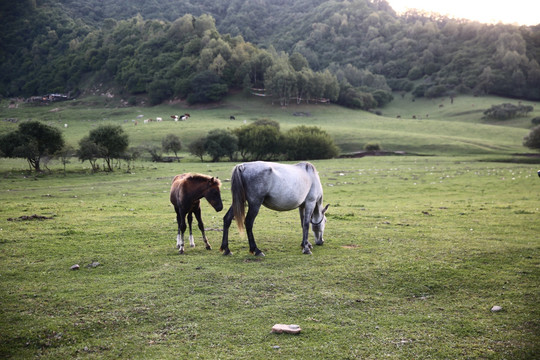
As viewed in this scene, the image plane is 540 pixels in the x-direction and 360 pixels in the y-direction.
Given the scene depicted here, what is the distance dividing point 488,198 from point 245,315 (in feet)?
74.8

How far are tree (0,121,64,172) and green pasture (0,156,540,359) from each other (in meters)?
27.4

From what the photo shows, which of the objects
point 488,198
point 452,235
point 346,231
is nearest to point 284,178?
point 346,231

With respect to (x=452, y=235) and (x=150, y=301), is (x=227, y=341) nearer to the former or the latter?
(x=150, y=301)

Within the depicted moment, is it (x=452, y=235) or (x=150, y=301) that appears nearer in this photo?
(x=150, y=301)

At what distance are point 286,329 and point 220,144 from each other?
4975 centimetres

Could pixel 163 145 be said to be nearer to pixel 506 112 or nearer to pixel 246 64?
pixel 246 64

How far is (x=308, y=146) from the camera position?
58094mm

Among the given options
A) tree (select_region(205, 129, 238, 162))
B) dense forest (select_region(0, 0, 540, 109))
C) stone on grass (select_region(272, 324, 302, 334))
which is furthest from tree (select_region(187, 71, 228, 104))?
stone on grass (select_region(272, 324, 302, 334))

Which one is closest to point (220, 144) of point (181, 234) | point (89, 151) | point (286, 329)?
point (89, 151)

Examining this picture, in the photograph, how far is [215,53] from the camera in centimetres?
12738

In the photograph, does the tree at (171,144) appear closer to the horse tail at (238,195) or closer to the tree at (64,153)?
the tree at (64,153)

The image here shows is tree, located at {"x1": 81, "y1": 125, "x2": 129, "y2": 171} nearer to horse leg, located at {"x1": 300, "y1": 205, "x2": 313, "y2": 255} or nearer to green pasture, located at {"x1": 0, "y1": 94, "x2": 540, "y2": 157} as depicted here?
green pasture, located at {"x1": 0, "y1": 94, "x2": 540, "y2": 157}

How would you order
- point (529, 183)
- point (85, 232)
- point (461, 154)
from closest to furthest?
point (85, 232), point (529, 183), point (461, 154)

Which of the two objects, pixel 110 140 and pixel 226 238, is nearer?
pixel 226 238
